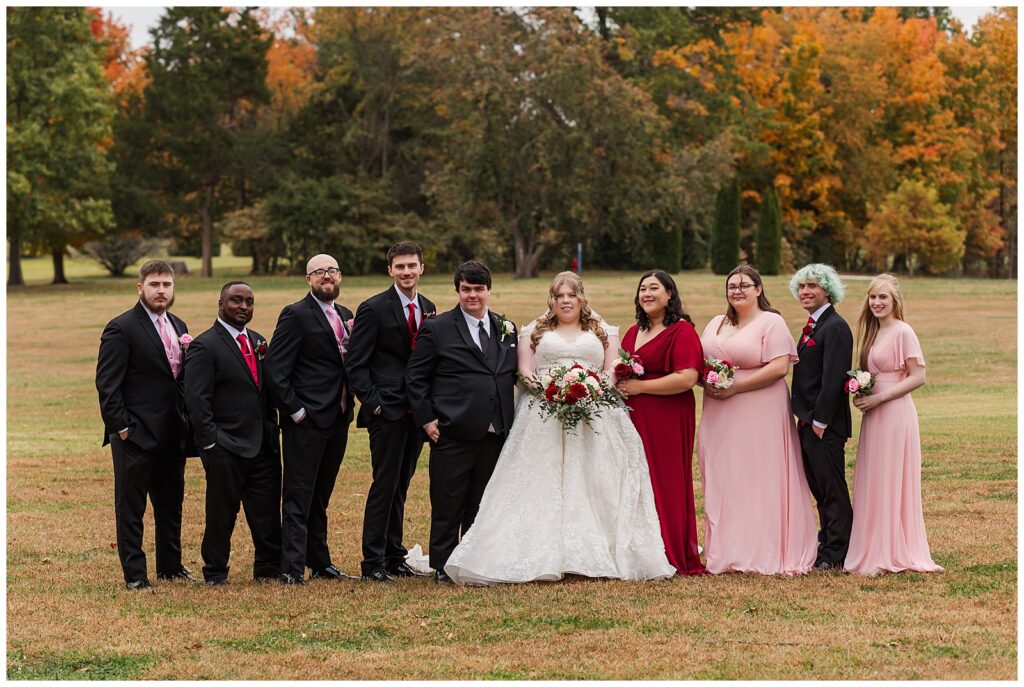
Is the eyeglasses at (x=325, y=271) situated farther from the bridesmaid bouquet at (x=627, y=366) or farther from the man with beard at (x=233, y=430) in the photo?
the bridesmaid bouquet at (x=627, y=366)

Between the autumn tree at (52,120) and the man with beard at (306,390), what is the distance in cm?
4048

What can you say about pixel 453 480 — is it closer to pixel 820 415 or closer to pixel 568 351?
pixel 568 351

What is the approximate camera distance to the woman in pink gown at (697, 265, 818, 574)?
8438mm

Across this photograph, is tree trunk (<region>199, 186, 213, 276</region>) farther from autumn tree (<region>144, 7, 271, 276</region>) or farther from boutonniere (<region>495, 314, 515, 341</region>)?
boutonniere (<region>495, 314, 515, 341</region>)

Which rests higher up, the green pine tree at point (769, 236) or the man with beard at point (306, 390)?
the green pine tree at point (769, 236)

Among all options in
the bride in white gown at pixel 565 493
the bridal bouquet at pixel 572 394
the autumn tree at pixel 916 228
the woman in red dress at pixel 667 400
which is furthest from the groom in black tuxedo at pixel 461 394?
the autumn tree at pixel 916 228

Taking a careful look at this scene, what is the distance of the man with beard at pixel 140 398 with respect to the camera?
7996 mm

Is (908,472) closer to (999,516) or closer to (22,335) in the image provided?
(999,516)

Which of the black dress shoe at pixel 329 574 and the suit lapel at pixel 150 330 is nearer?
the suit lapel at pixel 150 330

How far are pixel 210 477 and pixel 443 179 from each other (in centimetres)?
4147

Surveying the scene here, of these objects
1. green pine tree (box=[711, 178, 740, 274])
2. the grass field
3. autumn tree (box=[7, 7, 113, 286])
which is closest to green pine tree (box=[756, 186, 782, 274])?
green pine tree (box=[711, 178, 740, 274])

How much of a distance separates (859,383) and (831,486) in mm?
733

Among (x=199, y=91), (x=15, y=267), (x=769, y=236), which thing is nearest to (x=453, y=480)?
(x=769, y=236)

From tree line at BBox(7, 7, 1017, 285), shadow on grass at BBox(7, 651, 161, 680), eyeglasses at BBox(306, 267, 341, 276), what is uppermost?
tree line at BBox(7, 7, 1017, 285)
